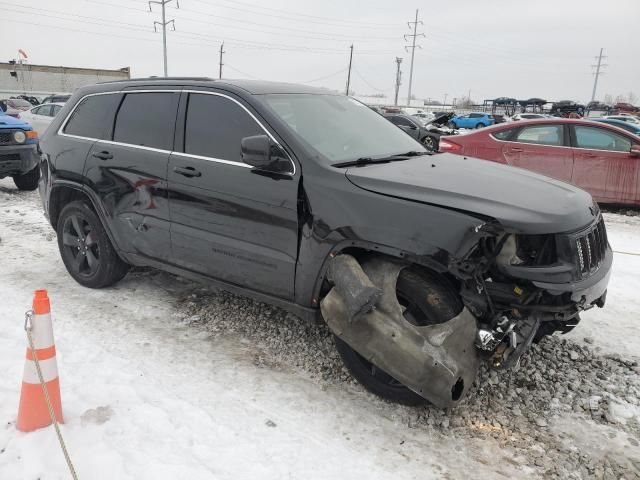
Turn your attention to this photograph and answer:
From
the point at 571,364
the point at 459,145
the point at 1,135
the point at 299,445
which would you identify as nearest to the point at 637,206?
the point at 459,145

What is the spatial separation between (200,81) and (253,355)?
206cm

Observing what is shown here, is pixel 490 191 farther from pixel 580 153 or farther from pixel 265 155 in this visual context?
pixel 580 153

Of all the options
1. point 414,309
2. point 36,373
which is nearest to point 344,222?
point 414,309

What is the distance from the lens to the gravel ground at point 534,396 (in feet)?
8.63

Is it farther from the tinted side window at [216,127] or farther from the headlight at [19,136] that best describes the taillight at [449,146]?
the headlight at [19,136]

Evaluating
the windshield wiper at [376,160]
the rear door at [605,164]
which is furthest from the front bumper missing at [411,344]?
the rear door at [605,164]

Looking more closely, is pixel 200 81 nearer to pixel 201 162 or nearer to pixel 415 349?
pixel 201 162

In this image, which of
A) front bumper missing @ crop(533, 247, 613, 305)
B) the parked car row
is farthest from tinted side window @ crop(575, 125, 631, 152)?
the parked car row

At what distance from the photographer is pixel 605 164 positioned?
7.78 metres

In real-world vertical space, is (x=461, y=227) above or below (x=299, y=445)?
above

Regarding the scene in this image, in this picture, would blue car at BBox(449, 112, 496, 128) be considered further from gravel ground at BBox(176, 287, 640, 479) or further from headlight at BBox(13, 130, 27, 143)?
gravel ground at BBox(176, 287, 640, 479)

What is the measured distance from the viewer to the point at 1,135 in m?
8.23

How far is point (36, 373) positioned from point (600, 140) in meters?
8.24

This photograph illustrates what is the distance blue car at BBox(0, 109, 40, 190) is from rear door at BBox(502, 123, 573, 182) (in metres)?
8.03
